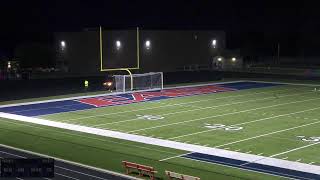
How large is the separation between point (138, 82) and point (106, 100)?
249 inches

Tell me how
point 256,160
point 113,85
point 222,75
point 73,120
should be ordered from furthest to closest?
1. point 222,75
2. point 113,85
3. point 73,120
4. point 256,160

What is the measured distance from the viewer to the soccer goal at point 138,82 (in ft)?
135

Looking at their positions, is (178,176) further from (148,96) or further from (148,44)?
(148,44)

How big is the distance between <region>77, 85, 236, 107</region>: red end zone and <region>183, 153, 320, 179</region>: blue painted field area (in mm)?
15678

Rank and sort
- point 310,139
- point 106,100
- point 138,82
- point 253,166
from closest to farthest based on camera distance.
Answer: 1. point 253,166
2. point 310,139
3. point 106,100
4. point 138,82

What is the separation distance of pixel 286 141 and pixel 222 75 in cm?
4035

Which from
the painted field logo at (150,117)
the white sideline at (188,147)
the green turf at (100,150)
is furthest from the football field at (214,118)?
the green turf at (100,150)

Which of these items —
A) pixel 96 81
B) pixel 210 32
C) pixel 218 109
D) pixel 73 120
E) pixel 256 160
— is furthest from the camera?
pixel 210 32

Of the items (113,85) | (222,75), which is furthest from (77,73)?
(113,85)

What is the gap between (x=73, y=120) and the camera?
28719mm

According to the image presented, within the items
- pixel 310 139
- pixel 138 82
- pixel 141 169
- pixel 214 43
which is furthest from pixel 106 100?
pixel 214 43

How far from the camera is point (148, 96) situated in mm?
39062

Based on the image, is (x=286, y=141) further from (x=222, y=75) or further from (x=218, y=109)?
(x=222, y=75)

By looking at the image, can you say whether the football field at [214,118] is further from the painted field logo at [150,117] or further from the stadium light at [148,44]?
the stadium light at [148,44]
